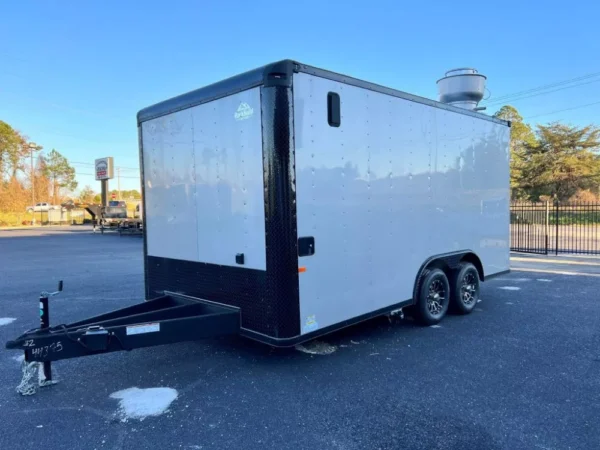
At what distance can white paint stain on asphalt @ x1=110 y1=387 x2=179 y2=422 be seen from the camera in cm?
332

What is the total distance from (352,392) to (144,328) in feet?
6.12

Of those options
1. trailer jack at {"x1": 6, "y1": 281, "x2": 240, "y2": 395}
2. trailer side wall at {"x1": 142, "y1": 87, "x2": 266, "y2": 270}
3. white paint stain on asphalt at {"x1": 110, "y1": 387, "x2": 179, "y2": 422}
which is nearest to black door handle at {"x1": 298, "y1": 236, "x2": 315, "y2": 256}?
trailer side wall at {"x1": 142, "y1": 87, "x2": 266, "y2": 270}

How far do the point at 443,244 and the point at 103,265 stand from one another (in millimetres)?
10296

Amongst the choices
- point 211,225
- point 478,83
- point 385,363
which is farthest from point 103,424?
point 478,83

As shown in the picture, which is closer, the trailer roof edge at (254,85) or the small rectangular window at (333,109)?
the trailer roof edge at (254,85)

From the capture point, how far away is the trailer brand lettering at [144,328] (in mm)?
3586

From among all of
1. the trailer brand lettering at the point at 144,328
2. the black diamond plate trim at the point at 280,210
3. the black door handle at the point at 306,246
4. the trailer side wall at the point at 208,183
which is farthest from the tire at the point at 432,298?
the trailer brand lettering at the point at 144,328

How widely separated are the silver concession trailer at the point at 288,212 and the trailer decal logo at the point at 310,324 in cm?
3

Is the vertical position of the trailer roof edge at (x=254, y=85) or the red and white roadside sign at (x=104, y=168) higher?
the red and white roadside sign at (x=104, y=168)

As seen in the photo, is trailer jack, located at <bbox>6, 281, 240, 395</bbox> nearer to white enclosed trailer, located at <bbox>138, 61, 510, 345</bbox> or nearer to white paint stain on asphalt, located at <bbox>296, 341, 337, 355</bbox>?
white enclosed trailer, located at <bbox>138, 61, 510, 345</bbox>

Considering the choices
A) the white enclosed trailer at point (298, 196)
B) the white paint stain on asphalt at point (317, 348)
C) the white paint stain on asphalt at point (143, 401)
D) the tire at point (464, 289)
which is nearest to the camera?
the white paint stain on asphalt at point (143, 401)

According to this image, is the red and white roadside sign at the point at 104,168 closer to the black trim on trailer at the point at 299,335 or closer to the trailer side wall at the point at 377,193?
the trailer side wall at the point at 377,193

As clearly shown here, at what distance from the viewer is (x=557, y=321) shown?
5.91m

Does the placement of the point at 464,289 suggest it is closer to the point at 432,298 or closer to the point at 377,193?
the point at 432,298
